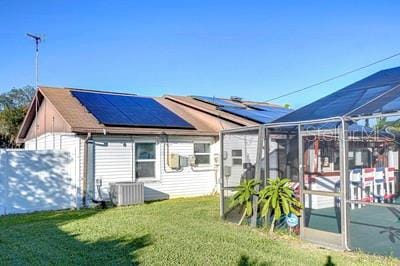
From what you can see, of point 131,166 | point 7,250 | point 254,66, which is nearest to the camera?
point 7,250

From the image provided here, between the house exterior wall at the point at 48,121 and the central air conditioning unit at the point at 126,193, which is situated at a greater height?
the house exterior wall at the point at 48,121

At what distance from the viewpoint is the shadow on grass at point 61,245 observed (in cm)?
619

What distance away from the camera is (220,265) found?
5.73m

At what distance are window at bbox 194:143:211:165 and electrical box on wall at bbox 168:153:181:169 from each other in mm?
1206

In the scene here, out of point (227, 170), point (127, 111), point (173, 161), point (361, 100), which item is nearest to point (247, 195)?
point (227, 170)

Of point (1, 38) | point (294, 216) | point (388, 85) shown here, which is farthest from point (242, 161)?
point (1, 38)

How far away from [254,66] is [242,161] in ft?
38.7

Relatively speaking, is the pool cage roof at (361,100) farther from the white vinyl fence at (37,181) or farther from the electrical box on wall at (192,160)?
the white vinyl fence at (37,181)

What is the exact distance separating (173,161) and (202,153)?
1.76 m

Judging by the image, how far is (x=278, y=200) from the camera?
7949 millimetres

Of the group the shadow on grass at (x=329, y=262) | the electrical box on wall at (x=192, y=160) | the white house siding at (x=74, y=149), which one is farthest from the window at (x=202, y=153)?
the shadow on grass at (x=329, y=262)

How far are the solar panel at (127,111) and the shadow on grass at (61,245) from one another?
4940 mm

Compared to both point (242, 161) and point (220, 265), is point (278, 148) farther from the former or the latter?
point (220, 265)

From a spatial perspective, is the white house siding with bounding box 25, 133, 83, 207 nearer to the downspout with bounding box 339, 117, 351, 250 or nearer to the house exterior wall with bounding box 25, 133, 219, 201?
the house exterior wall with bounding box 25, 133, 219, 201
